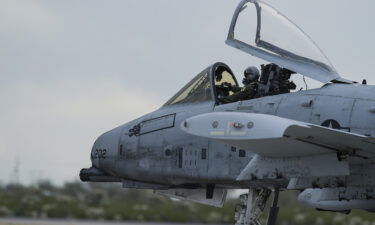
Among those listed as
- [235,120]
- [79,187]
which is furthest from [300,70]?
[79,187]

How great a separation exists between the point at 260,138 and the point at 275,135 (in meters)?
0.24

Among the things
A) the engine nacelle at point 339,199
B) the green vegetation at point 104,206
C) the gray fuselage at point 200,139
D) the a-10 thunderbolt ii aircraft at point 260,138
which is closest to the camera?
the a-10 thunderbolt ii aircraft at point 260,138

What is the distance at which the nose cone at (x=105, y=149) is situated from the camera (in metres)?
13.8

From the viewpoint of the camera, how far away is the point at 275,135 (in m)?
9.34

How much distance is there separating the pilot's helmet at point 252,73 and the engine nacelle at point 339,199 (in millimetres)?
1967

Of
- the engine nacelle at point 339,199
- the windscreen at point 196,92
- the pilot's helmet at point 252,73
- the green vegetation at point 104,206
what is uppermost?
the pilot's helmet at point 252,73

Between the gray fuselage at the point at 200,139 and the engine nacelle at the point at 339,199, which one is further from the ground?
the gray fuselage at the point at 200,139

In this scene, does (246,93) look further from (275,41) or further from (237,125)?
(237,125)

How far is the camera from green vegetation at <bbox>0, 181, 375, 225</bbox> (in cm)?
3061

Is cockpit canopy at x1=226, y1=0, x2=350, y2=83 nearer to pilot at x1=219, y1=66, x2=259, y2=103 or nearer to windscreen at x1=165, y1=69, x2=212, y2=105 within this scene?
pilot at x1=219, y1=66, x2=259, y2=103

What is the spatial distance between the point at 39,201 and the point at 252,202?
20.0 metres

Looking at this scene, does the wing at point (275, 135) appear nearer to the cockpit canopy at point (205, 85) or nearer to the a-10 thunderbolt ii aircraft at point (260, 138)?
the a-10 thunderbolt ii aircraft at point (260, 138)

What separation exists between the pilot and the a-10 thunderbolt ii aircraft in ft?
0.39

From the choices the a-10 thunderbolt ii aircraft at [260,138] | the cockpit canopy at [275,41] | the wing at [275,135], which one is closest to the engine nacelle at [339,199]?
the a-10 thunderbolt ii aircraft at [260,138]
